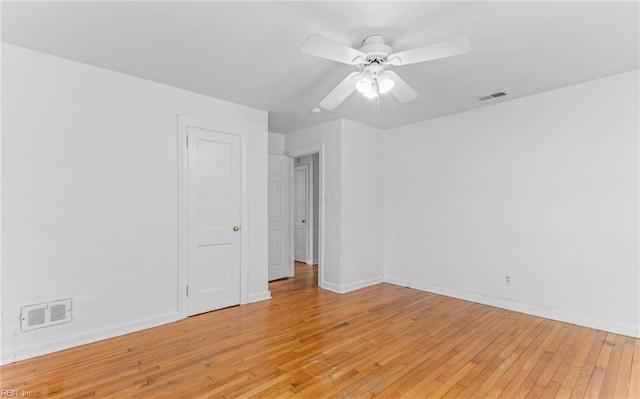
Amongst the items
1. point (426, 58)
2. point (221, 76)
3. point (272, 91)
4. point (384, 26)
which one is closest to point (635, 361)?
point (426, 58)

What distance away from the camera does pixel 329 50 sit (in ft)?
6.84

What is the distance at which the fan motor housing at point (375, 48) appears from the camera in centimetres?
229

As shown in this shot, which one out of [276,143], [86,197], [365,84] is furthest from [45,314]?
[276,143]

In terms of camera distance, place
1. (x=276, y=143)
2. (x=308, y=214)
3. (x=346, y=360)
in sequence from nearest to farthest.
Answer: (x=346, y=360)
(x=276, y=143)
(x=308, y=214)

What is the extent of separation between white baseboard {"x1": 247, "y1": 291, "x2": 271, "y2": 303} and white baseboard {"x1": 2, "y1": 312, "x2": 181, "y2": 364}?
882mm

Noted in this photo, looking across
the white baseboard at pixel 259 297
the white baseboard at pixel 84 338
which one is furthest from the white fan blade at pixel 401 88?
the white baseboard at pixel 84 338

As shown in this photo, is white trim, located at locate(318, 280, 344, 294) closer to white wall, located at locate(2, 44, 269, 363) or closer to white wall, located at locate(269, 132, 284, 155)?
white wall, located at locate(2, 44, 269, 363)

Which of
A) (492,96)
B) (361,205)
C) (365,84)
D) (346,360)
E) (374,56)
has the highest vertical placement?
(492,96)

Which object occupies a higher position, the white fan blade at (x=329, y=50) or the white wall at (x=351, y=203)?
the white fan blade at (x=329, y=50)

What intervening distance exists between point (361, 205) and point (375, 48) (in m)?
2.84

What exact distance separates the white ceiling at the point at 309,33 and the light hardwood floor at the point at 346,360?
8.15ft

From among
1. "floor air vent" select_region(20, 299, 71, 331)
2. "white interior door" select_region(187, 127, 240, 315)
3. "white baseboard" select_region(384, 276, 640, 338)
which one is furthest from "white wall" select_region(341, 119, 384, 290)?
"floor air vent" select_region(20, 299, 71, 331)

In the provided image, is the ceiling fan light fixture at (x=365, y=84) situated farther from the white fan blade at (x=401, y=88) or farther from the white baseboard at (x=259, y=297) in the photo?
the white baseboard at (x=259, y=297)

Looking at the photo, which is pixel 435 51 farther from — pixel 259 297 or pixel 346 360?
pixel 259 297
